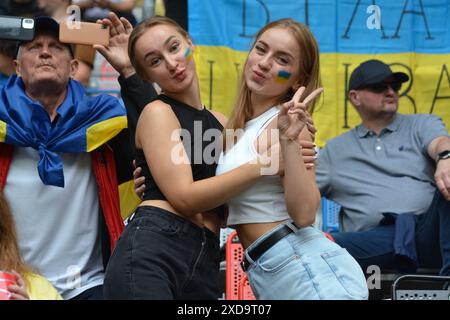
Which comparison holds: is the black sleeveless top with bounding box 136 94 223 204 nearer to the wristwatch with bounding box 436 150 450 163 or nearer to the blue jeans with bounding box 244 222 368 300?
the blue jeans with bounding box 244 222 368 300

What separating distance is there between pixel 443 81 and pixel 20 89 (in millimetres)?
2750

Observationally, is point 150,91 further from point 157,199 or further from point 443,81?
point 443,81

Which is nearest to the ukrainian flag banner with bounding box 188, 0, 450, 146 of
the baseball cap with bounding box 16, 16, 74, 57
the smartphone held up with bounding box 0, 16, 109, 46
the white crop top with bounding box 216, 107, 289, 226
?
the baseball cap with bounding box 16, 16, 74, 57

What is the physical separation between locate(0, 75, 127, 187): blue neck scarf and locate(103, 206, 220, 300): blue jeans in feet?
3.13

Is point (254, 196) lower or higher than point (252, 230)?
higher

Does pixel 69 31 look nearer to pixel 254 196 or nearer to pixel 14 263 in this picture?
pixel 14 263

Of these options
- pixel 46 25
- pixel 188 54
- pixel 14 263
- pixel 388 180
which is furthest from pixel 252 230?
pixel 388 180

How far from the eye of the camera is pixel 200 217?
108 inches

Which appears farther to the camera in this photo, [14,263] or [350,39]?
[350,39]

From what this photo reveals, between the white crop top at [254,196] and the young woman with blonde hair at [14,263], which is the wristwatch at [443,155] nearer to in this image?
the white crop top at [254,196]

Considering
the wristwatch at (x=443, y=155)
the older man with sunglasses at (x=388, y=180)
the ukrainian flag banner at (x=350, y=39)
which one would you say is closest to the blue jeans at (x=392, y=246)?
the older man with sunglasses at (x=388, y=180)

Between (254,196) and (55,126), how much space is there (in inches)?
51.0

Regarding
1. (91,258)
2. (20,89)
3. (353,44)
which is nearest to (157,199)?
(91,258)

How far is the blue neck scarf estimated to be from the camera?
3502 millimetres
